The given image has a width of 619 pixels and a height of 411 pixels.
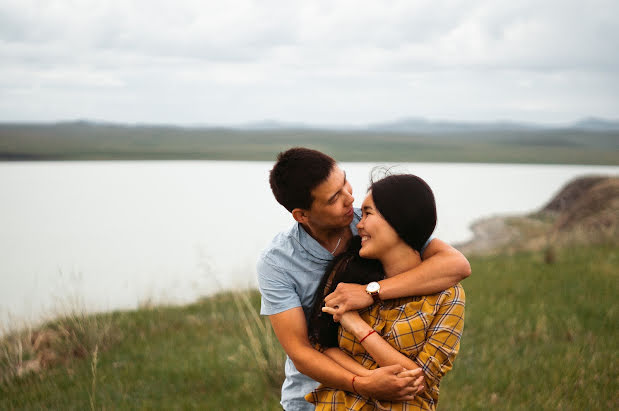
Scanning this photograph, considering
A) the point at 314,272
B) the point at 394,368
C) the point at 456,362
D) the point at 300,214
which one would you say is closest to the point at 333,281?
the point at 314,272

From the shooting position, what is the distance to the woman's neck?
2426 millimetres

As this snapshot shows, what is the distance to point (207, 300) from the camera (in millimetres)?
9688

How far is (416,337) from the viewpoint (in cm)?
225

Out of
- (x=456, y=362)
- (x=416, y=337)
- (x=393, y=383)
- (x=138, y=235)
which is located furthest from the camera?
(x=138, y=235)

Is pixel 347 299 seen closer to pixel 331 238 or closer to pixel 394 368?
pixel 394 368

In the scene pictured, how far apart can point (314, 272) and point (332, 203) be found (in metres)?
0.34

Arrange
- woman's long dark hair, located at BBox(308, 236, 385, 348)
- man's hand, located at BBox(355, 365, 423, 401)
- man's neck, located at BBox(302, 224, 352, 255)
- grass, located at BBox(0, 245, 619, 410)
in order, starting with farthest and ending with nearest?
grass, located at BBox(0, 245, 619, 410) < man's neck, located at BBox(302, 224, 352, 255) < woman's long dark hair, located at BBox(308, 236, 385, 348) < man's hand, located at BBox(355, 365, 423, 401)

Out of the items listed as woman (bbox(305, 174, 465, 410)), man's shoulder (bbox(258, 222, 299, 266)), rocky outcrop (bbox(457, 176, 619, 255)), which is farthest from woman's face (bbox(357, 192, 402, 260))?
rocky outcrop (bbox(457, 176, 619, 255))

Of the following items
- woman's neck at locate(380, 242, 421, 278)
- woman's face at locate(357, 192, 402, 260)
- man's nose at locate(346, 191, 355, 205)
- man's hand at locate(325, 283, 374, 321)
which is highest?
man's nose at locate(346, 191, 355, 205)

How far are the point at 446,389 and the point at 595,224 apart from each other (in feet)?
32.0

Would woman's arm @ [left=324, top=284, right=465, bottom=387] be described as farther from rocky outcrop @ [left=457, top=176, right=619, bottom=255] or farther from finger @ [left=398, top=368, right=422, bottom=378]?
rocky outcrop @ [left=457, top=176, right=619, bottom=255]

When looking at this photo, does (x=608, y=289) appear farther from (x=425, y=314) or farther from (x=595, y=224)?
(x=595, y=224)

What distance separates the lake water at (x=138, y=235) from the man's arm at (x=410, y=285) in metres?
0.60

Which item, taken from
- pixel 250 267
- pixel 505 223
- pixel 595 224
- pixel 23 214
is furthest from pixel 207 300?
pixel 23 214
